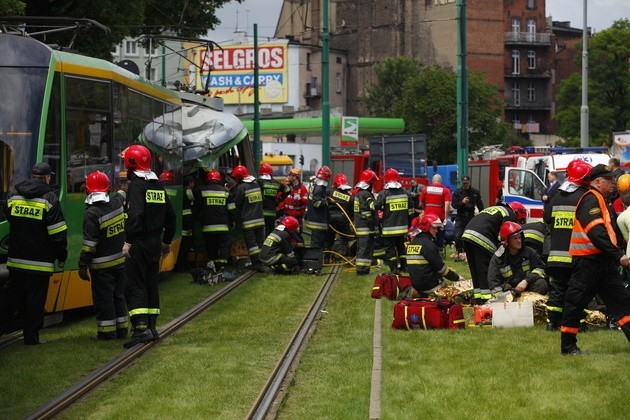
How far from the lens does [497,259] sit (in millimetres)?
15648

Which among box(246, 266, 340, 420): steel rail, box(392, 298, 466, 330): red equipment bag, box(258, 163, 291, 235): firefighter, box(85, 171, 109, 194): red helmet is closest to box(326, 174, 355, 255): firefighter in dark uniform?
box(258, 163, 291, 235): firefighter

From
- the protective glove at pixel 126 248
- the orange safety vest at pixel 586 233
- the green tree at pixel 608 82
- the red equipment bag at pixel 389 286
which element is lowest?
the red equipment bag at pixel 389 286

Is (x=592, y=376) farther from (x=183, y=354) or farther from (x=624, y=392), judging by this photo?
(x=183, y=354)

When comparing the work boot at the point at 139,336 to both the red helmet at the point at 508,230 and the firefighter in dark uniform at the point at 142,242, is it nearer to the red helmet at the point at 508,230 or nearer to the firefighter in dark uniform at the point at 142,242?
the firefighter in dark uniform at the point at 142,242

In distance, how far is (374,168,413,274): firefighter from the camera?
21438mm

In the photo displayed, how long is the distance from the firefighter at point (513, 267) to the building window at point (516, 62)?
94.7 metres

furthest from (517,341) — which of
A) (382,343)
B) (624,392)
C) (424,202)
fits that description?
(424,202)

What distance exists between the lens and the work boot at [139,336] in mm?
13445

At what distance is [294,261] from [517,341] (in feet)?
31.6

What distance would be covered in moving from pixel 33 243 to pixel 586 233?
5.65m

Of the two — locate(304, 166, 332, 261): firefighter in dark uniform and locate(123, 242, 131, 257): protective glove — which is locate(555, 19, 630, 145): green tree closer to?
locate(304, 166, 332, 261): firefighter in dark uniform

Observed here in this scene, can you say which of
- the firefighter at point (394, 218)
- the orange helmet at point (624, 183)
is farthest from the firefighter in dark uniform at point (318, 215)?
the orange helmet at point (624, 183)

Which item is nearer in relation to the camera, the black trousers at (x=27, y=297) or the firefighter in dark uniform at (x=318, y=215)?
the black trousers at (x=27, y=297)

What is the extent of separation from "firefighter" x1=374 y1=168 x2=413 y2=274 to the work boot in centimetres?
850
